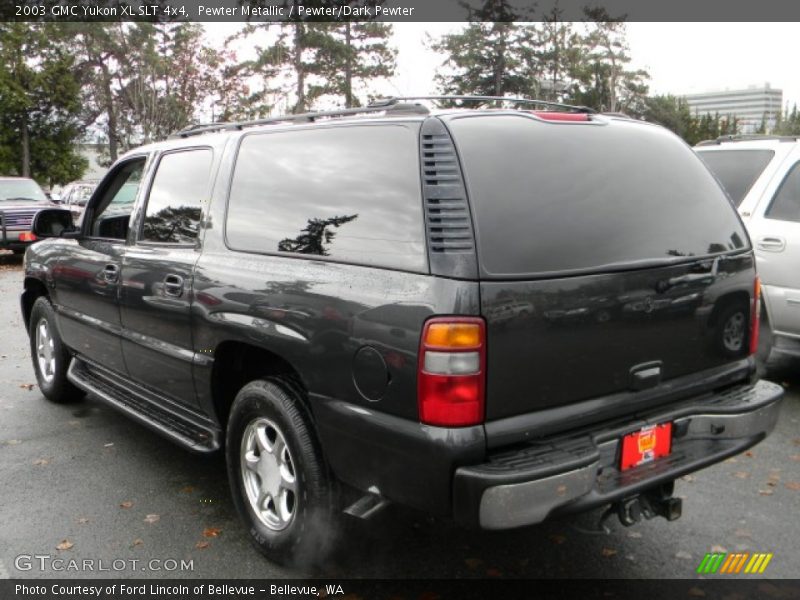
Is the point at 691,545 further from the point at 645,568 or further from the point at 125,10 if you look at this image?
the point at 125,10

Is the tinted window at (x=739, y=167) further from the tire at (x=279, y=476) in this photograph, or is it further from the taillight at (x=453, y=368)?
the tire at (x=279, y=476)

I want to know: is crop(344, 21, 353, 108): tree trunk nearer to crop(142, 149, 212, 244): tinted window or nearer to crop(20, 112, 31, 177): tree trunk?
crop(20, 112, 31, 177): tree trunk

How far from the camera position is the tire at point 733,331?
10.7ft

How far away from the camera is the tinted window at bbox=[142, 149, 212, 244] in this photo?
12.7ft

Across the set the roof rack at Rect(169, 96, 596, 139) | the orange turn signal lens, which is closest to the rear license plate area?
the orange turn signal lens

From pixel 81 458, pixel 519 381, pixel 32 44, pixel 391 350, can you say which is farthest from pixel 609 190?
pixel 32 44

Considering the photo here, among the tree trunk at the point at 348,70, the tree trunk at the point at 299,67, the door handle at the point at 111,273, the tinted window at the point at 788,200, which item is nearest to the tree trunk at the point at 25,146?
the tree trunk at the point at 299,67

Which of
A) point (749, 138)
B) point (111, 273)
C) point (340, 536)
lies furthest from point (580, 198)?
point (749, 138)

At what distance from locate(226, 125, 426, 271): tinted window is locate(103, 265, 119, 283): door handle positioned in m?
1.16

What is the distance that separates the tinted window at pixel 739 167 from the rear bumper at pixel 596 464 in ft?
10.6

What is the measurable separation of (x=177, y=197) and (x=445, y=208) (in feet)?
6.71

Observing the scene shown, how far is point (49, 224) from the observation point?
16.6 ft

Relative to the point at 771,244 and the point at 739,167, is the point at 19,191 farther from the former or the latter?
the point at 771,244

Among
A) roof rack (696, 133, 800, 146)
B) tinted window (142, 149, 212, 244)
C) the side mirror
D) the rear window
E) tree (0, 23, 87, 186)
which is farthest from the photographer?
tree (0, 23, 87, 186)
